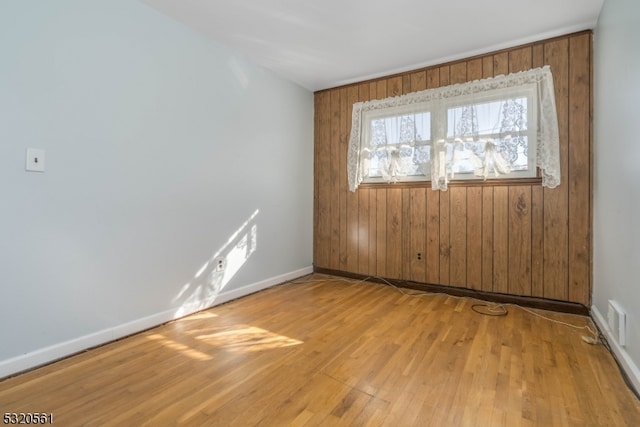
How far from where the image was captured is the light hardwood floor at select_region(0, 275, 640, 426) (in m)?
1.33

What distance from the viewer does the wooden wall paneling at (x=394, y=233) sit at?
3396 millimetres

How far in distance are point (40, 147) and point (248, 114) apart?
173cm

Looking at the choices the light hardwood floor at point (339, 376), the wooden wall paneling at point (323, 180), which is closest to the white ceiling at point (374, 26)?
the wooden wall paneling at point (323, 180)

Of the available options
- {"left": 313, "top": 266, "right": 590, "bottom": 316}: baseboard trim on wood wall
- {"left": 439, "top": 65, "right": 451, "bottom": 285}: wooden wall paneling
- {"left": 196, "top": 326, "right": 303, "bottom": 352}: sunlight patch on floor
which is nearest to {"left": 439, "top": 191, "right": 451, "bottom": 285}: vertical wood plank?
{"left": 439, "top": 65, "right": 451, "bottom": 285}: wooden wall paneling

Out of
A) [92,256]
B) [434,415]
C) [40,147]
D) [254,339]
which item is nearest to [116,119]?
[40,147]

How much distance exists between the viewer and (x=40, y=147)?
68.2 inches

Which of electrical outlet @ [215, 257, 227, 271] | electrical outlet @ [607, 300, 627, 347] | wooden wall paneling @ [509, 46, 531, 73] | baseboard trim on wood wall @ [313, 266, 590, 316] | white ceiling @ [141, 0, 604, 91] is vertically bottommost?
baseboard trim on wood wall @ [313, 266, 590, 316]

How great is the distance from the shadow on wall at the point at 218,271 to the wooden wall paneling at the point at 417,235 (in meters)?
1.68

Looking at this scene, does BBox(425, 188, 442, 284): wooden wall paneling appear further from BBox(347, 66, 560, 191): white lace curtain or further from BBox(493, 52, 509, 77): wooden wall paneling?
BBox(493, 52, 509, 77): wooden wall paneling

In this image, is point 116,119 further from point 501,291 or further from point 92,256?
point 501,291

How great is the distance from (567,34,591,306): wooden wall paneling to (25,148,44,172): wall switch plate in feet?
12.5

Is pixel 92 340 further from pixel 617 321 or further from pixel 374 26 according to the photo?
pixel 617 321

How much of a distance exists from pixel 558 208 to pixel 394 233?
1490 millimetres

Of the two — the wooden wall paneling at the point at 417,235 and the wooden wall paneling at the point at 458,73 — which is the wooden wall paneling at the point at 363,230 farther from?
the wooden wall paneling at the point at 458,73
